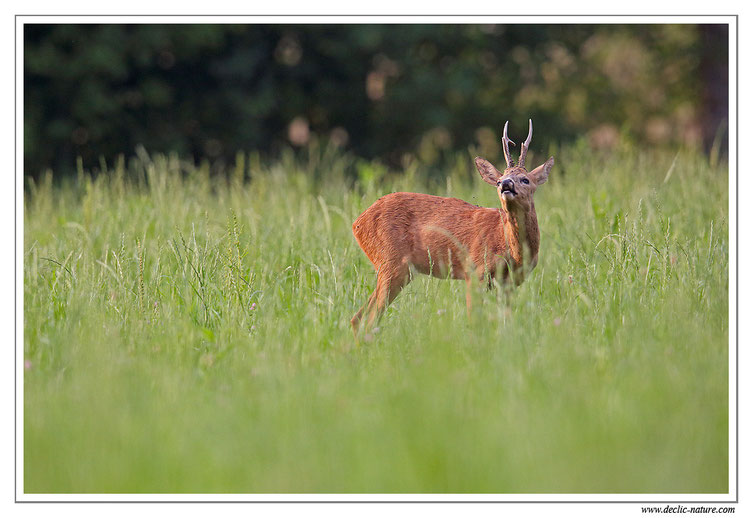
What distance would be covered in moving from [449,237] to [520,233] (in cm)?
41

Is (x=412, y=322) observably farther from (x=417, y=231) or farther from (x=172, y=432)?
(x=172, y=432)

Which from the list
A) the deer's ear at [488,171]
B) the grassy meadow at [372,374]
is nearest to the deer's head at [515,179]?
the deer's ear at [488,171]

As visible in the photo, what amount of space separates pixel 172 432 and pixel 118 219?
13.2 feet

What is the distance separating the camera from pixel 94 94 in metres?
12.9

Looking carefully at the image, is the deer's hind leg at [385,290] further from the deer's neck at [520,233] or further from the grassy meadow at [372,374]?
the deer's neck at [520,233]

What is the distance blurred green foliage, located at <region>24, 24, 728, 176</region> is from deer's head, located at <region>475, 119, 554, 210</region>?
828 centimetres

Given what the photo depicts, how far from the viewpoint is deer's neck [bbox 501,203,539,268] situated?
4754mm

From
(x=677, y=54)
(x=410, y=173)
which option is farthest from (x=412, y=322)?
(x=677, y=54)

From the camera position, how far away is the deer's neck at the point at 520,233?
4.75 m

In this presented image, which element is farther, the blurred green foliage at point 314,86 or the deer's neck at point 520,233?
the blurred green foliage at point 314,86
